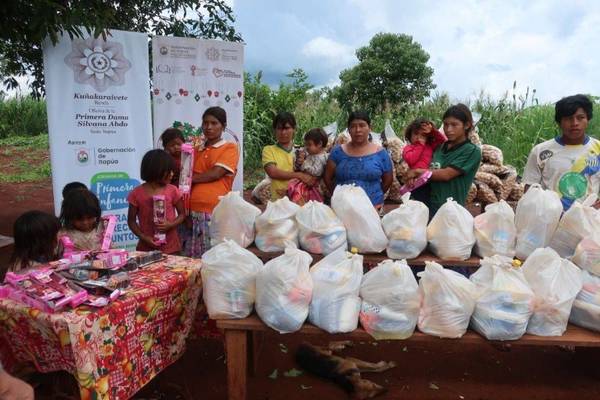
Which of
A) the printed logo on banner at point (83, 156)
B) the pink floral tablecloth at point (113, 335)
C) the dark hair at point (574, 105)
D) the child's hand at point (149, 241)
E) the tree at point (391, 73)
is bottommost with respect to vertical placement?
the pink floral tablecloth at point (113, 335)

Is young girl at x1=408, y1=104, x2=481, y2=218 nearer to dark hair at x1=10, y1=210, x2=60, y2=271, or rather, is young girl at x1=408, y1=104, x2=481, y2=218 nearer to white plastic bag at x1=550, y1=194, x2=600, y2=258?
white plastic bag at x1=550, y1=194, x2=600, y2=258

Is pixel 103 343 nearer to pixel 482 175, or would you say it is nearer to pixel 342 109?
pixel 482 175

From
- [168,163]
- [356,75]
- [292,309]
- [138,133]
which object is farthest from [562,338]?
[356,75]

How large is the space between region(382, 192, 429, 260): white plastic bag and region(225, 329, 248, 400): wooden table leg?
3.37ft

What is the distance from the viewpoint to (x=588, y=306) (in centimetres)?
221

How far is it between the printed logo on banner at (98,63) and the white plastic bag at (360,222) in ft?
8.50

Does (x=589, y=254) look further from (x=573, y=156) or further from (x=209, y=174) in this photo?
(x=209, y=174)

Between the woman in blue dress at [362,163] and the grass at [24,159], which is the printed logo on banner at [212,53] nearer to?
the woman in blue dress at [362,163]

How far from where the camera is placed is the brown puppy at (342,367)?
2.54 metres

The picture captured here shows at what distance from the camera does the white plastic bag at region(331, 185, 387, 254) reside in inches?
105

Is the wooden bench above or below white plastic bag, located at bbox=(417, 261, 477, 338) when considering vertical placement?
below

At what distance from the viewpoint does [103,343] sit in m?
1.83

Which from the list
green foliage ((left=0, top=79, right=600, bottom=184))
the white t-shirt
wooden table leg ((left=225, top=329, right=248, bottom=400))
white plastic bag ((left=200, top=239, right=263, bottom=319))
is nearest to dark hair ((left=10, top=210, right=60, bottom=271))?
white plastic bag ((left=200, top=239, right=263, bottom=319))

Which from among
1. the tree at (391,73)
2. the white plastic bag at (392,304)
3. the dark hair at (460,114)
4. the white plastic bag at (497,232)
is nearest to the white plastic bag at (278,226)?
the white plastic bag at (392,304)
